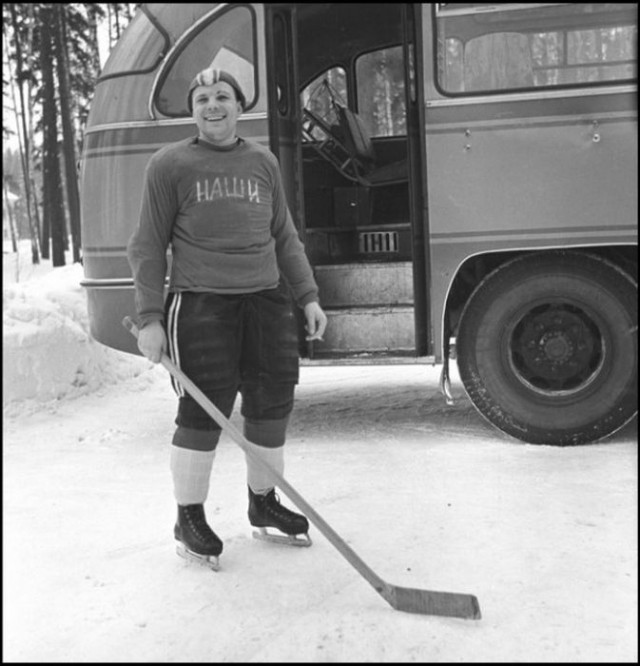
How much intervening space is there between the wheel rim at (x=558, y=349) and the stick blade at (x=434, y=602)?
1.96 m

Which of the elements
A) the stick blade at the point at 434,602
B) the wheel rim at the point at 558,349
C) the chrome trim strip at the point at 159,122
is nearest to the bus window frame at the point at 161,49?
the chrome trim strip at the point at 159,122

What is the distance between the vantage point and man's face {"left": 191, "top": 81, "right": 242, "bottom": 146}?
2.91m

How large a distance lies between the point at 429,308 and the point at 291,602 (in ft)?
7.00

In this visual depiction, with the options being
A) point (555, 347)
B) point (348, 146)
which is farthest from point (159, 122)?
point (555, 347)

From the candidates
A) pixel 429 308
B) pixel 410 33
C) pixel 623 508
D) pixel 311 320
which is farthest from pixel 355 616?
pixel 410 33

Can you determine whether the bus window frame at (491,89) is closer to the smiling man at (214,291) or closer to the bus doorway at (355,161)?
the bus doorway at (355,161)

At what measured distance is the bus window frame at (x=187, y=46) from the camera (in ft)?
14.8

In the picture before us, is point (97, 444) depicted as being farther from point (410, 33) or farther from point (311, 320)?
point (410, 33)

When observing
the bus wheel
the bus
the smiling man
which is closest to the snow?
the bus wheel

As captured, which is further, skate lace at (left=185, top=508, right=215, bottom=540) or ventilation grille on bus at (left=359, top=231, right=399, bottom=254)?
ventilation grille on bus at (left=359, top=231, right=399, bottom=254)

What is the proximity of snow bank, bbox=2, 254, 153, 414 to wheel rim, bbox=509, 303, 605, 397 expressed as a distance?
2.85 meters

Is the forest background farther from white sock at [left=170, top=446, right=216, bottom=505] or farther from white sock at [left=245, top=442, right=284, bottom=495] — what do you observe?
white sock at [left=245, top=442, right=284, bottom=495]

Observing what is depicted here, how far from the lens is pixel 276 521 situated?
10.7 feet

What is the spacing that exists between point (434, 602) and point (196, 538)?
879mm
